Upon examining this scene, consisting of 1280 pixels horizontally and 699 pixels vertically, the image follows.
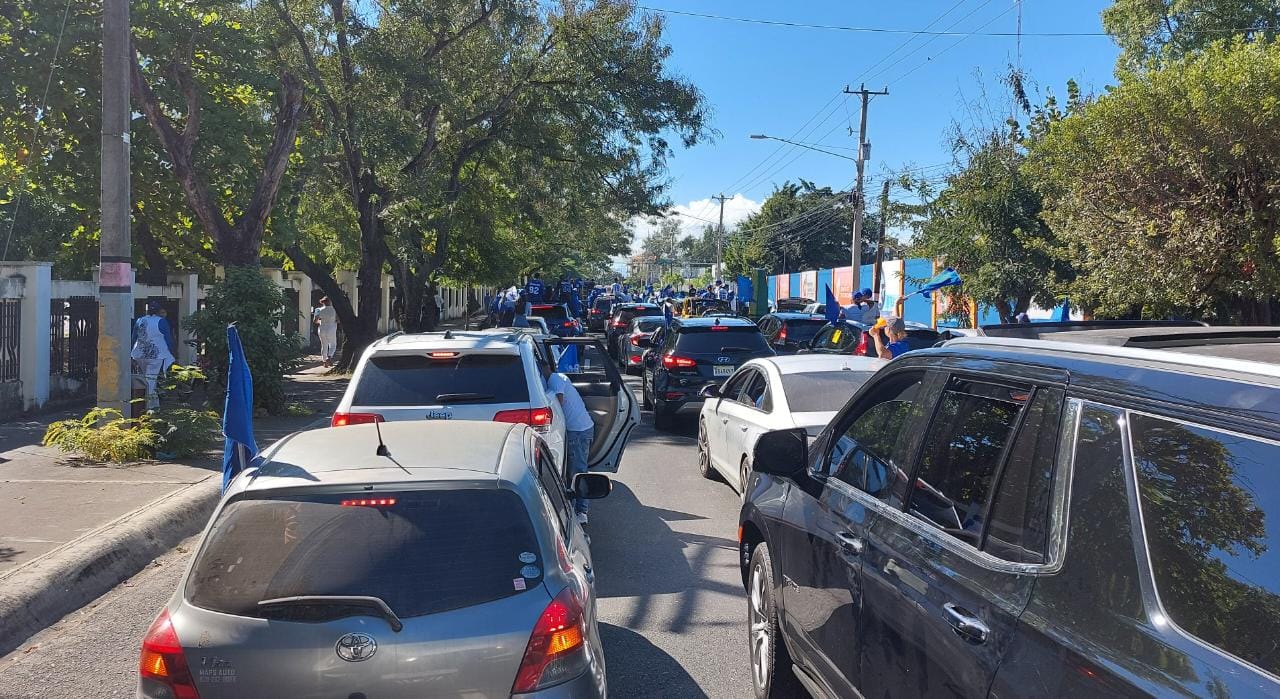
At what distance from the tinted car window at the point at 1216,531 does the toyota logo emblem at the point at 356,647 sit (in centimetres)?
223

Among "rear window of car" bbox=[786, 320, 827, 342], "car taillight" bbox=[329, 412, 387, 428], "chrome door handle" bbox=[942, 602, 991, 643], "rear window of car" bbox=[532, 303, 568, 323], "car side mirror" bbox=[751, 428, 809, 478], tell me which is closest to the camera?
"chrome door handle" bbox=[942, 602, 991, 643]

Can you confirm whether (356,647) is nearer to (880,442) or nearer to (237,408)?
(880,442)

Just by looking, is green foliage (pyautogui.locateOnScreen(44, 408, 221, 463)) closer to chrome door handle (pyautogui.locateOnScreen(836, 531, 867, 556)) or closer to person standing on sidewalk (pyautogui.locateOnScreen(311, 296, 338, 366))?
chrome door handle (pyautogui.locateOnScreen(836, 531, 867, 556))

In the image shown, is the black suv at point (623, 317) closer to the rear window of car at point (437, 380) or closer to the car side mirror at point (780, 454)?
the rear window of car at point (437, 380)

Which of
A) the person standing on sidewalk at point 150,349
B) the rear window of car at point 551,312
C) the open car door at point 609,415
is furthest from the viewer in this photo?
the rear window of car at point 551,312

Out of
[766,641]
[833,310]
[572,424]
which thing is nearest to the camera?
[766,641]

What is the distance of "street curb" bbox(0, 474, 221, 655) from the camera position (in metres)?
6.05

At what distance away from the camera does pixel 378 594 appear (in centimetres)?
327

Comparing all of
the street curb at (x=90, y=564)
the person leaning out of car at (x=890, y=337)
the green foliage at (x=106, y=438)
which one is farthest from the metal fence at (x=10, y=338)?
the person leaning out of car at (x=890, y=337)

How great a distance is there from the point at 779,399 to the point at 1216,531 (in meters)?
6.80

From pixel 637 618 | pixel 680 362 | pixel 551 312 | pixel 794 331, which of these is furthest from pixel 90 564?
pixel 551 312

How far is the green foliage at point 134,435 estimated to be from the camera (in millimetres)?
10766

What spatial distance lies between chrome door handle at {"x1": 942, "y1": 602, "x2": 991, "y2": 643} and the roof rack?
2.58 ft

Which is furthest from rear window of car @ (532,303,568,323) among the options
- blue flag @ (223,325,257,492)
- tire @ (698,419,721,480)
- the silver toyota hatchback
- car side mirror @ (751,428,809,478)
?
the silver toyota hatchback
